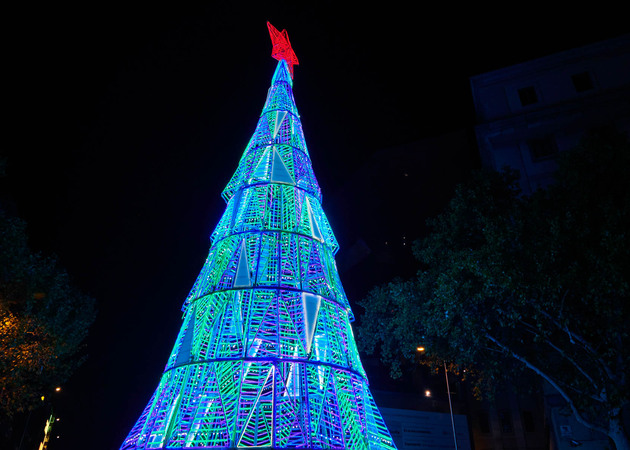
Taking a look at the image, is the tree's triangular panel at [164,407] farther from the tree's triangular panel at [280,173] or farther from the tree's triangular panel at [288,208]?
the tree's triangular panel at [280,173]

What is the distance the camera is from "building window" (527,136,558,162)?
66.0 feet

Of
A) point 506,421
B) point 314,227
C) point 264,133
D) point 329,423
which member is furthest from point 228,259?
point 506,421

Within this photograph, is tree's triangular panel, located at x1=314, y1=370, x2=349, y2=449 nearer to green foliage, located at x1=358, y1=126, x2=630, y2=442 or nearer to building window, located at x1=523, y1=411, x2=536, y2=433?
green foliage, located at x1=358, y1=126, x2=630, y2=442

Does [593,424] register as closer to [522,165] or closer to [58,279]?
[522,165]

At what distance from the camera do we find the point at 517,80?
2214 cm

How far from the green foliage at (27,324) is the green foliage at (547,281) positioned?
39.4ft

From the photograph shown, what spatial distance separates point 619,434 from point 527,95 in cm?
1831

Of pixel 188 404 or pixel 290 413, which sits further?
pixel 188 404

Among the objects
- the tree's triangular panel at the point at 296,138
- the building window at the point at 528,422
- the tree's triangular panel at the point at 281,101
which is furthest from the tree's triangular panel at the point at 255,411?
the building window at the point at 528,422

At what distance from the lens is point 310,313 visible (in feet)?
21.6

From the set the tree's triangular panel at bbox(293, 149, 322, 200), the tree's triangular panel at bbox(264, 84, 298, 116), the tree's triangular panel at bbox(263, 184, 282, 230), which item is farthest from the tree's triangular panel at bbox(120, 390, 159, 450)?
the tree's triangular panel at bbox(264, 84, 298, 116)

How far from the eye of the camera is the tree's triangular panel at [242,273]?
6820 millimetres

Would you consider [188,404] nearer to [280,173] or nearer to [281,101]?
[280,173]

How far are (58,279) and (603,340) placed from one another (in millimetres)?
18481
